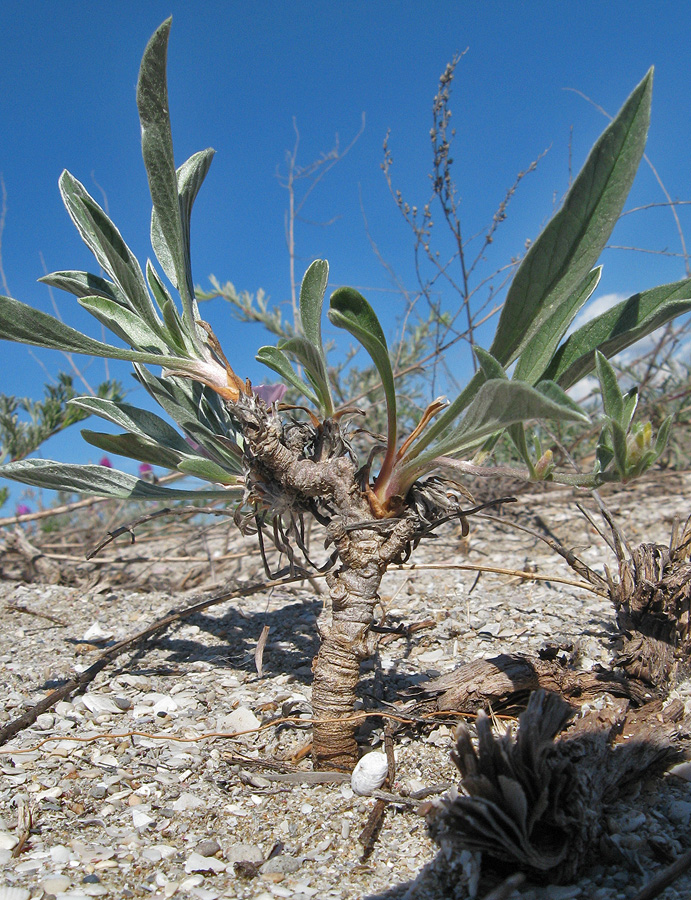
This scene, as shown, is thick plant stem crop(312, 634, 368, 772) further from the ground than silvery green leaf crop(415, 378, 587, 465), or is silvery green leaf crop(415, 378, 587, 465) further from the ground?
silvery green leaf crop(415, 378, 587, 465)

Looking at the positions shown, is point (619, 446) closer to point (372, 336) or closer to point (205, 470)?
point (372, 336)

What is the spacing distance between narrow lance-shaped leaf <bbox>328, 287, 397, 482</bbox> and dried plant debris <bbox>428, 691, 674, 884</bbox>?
55 cm

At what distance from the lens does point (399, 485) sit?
1262 millimetres

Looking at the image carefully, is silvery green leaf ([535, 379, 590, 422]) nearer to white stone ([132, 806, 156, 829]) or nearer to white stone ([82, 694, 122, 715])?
white stone ([132, 806, 156, 829])

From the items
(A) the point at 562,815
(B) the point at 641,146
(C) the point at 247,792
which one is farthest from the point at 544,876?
(B) the point at 641,146

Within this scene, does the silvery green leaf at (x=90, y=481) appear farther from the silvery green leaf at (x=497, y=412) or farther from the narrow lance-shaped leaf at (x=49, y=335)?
the silvery green leaf at (x=497, y=412)

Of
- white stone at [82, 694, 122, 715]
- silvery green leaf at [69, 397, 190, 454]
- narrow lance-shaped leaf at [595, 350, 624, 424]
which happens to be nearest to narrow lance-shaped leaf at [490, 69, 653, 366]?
narrow lance-shaped leaf at [595, 350, 624, 424]

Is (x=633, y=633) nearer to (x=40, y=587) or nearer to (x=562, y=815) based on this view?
(x=562, y=815)

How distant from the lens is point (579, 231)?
1083mm

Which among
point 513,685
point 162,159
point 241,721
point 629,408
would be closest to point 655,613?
point 513,685

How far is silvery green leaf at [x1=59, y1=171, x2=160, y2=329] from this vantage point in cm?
138

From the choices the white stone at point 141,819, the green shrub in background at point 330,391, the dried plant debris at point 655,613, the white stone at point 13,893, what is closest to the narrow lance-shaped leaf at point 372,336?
the green shrub in background at point 330,391

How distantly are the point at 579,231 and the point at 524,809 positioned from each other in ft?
3.15

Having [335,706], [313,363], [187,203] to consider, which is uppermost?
[187,203]
